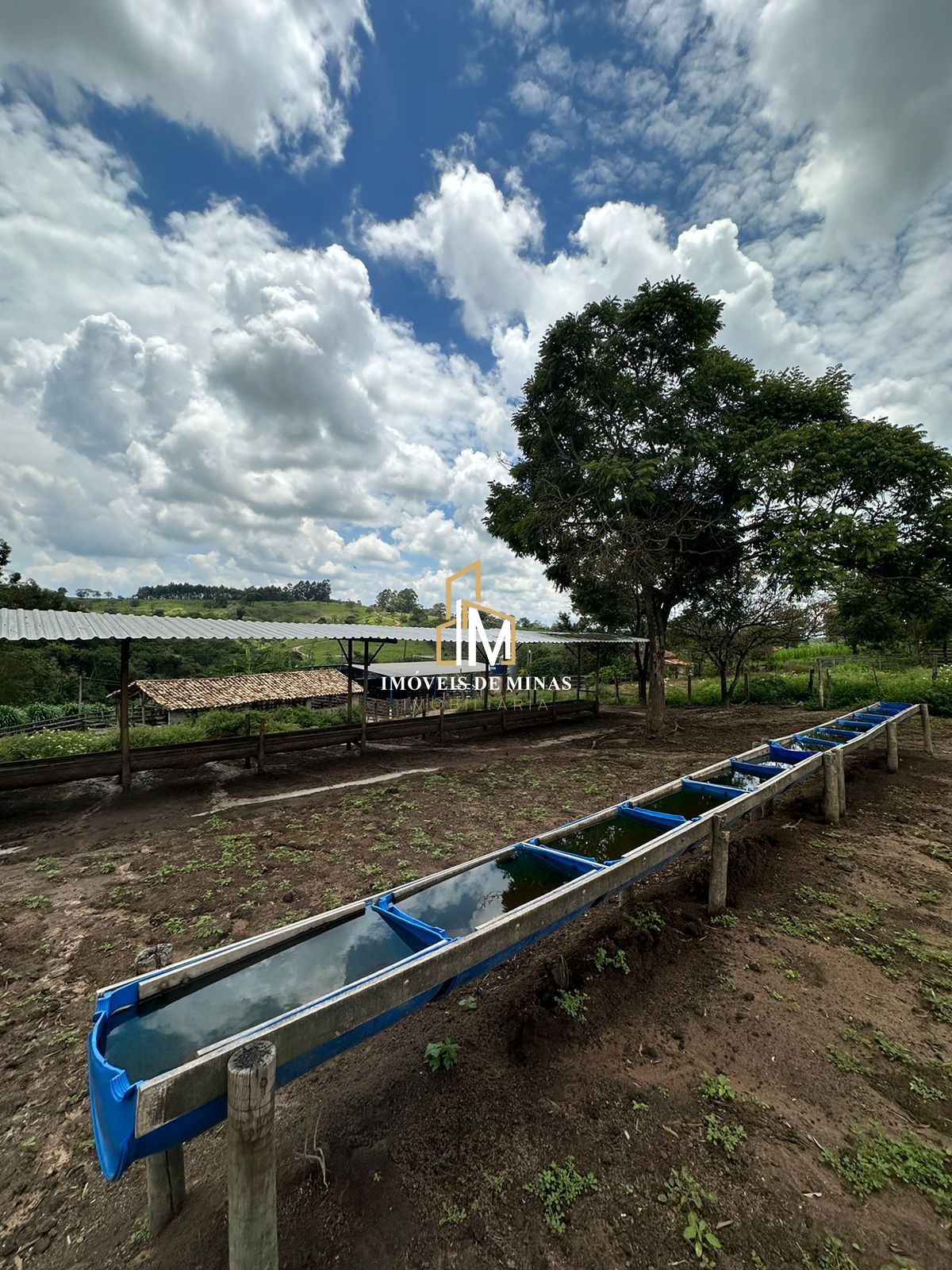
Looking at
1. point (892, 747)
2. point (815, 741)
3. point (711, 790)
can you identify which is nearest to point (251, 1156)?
point (711, 790)

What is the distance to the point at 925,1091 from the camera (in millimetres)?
2275

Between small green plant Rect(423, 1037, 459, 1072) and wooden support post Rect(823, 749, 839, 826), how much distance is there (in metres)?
5.21

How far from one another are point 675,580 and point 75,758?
13.8m

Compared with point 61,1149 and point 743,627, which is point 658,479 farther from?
point 61,1149

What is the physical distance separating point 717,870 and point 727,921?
1.16 feet

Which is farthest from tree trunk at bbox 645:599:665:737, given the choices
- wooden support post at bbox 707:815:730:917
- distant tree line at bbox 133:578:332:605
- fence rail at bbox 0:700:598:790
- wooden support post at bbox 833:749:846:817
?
distant tree line at bbox 133:578:332:605

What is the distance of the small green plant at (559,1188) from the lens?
69.2 inches

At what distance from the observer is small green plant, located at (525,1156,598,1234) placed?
1.76m

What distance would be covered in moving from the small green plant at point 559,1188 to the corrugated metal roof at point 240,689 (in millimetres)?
18611

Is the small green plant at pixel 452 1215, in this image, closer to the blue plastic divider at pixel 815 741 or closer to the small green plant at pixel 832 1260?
the small green plant at pixel 832 1260

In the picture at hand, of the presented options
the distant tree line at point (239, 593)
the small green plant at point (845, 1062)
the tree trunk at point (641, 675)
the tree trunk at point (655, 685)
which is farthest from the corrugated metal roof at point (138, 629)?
the distant tree line at point (239, 593)

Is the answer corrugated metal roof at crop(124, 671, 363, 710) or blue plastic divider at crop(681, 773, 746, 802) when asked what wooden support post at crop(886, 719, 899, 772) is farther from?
corrugated metal roof at crop(124, 671, 363, 710)

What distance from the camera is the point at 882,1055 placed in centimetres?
247

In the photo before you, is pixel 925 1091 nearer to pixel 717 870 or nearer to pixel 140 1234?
pixel 717 870
